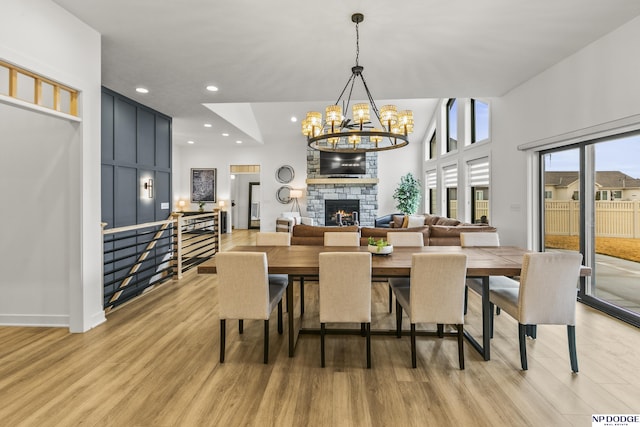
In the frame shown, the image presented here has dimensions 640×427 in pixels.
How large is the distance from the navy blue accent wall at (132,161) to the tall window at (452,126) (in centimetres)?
603

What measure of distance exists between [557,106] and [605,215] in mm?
1363

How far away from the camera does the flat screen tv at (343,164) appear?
31.2 ft

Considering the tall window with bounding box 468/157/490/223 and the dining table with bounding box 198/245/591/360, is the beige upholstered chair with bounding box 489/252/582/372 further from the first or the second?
the tall window with bounding box 468/157/490/223

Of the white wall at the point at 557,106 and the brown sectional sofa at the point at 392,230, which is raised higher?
the white wall at the point at 557,106

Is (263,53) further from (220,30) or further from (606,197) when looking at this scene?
(606,197)

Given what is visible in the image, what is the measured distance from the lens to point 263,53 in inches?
136

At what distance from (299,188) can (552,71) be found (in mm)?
7116

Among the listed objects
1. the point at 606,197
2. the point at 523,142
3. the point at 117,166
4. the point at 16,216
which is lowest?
the point at 16,216

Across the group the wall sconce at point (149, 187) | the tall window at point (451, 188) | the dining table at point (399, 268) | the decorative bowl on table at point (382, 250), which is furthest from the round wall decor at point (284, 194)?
the decorative bowl on table at point (382, 250)

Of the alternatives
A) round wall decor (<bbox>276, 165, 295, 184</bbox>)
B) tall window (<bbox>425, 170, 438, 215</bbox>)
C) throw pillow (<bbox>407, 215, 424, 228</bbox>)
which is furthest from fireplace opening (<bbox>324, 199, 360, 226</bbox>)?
throw pillow (<bbox>407, 215, 424, 228</bbox>)

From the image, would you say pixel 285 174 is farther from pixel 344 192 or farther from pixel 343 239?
pixel 343 239

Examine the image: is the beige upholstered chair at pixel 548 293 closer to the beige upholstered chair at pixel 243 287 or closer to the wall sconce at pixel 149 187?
the beige upholstered chair at pixel 243 287

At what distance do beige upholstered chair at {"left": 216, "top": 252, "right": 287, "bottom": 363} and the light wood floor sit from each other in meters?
0.35

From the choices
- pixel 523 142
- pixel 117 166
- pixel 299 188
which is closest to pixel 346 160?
pixel 299 188
